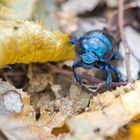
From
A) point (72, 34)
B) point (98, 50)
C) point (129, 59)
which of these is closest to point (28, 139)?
point (98, 50)

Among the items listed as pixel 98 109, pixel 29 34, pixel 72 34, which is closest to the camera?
pixel 98 109

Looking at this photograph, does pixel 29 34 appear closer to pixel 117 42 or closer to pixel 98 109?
pixel 98 109

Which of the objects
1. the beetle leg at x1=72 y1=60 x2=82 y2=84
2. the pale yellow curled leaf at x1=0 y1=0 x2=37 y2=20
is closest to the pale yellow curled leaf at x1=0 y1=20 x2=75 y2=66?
the beetle leg at x1=72 y1=60 x2=82 y2=84

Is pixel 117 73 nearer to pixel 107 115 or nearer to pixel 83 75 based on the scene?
pixel 83 75

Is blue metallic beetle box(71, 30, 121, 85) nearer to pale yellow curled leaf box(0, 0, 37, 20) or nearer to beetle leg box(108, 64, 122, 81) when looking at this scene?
beetle leg box(108, 64, 122, 81)

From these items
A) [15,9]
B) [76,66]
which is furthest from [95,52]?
[15,9]

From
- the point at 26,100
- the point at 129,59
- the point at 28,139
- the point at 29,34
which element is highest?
the point at 29,34
